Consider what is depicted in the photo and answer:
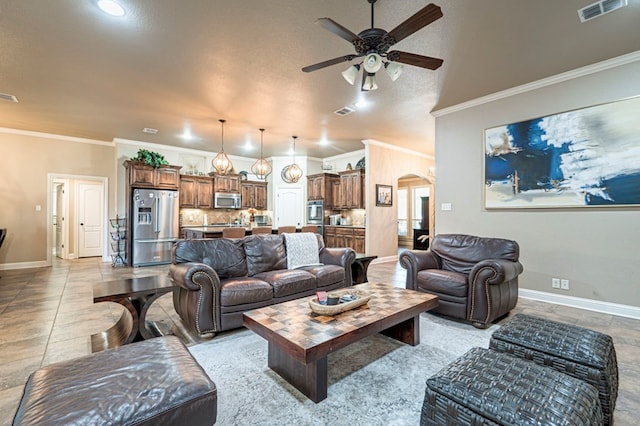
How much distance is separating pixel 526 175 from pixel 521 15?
227 centimetres

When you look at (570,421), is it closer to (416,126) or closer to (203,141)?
(416,126)

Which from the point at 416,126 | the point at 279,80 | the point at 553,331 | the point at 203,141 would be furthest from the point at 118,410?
the point at 203,141

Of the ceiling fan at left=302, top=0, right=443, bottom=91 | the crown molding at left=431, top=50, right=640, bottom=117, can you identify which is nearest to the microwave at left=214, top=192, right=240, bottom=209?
the crown molding at left=431, top=50, right=640, bottom=117

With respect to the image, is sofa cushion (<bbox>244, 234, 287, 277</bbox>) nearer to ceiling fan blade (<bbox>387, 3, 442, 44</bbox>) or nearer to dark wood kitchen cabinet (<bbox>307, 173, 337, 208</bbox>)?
ceiling fan blade (<bbox>387, 3, 442, 44</bbox>)

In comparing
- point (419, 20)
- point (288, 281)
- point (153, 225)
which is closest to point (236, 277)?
point (288, 281)

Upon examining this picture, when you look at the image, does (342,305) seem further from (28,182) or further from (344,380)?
(28,182)

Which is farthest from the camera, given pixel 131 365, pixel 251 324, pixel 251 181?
pixel 251 181

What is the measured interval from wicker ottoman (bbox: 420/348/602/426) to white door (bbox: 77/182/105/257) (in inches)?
364

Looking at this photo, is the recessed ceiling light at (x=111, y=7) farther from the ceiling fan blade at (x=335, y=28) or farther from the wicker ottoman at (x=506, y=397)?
the wicker ottoman at (x=506, y=397)

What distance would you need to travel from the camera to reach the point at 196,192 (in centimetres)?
778

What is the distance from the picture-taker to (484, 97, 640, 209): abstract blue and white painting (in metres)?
3.38

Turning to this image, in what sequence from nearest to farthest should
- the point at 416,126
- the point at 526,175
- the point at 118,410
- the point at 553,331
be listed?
the point at 118,410 < the point at 553,331 < the point at 526,175 < the point at 416,126

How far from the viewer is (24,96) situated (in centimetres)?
443

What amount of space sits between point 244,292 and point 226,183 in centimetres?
596
